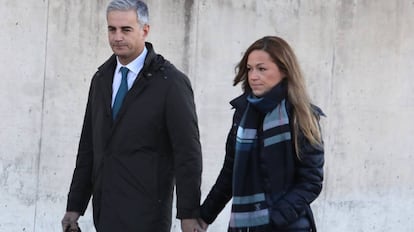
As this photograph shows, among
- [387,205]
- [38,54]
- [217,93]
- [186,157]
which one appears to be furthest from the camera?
[387,205]

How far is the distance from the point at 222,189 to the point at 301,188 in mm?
508

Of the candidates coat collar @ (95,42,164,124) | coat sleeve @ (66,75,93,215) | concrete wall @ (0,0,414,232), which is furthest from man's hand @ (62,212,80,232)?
concrete wall @ (0,0,414,232)

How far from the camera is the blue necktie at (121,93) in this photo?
4.19 meters

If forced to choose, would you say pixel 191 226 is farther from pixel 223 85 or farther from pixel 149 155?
pixel 223 85

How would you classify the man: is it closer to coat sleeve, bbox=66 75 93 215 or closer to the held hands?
the held hands

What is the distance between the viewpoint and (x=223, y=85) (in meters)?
7.12

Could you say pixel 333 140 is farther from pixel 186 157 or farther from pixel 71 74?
pixel 186 157

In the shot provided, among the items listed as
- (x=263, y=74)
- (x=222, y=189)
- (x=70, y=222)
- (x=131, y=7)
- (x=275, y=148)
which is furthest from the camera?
(x=70, y=222)

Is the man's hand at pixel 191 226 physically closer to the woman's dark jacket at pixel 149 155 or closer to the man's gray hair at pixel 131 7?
the woman's dark jacket at pixel 149 155

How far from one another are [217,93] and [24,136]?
175cm

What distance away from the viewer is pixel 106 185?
417 centimetres

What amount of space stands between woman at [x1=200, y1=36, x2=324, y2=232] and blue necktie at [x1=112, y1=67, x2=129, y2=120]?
0.69 metres

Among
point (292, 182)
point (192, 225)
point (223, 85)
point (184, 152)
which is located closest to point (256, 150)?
point (292, 182)

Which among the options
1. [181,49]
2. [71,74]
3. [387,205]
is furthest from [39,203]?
[387,205]
